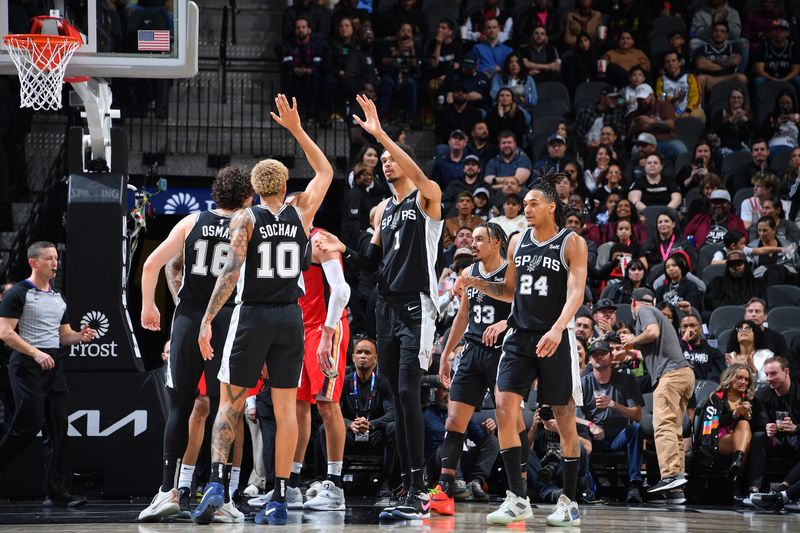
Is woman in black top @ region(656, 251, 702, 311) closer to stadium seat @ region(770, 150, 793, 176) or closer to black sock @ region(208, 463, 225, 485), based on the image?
stadium seat @ region(770, 150, 793, 176)

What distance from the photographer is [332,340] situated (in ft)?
27.1

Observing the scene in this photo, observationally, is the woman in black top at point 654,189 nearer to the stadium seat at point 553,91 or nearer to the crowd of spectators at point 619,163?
the crowd of spectators at point 619,163

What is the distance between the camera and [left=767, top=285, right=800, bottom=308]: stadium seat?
42.0 feet

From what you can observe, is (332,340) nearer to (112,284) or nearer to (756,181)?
(112,284)

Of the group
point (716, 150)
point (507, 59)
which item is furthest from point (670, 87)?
point (507, 59)

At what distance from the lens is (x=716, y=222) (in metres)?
13.9

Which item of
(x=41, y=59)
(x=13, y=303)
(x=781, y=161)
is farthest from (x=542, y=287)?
(x=781, y=161)

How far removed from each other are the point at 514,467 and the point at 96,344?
400 cm

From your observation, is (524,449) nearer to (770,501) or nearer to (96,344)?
(770,501)

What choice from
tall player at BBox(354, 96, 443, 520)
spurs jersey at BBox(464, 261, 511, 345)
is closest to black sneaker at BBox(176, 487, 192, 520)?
tall player at BBox(354, 96, 443, 520)

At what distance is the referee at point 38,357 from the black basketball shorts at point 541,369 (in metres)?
3.76

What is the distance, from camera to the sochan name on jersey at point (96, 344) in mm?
9562

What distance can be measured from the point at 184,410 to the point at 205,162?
866 cm

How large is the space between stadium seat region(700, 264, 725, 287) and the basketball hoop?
7.50m
